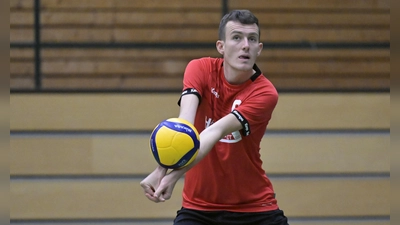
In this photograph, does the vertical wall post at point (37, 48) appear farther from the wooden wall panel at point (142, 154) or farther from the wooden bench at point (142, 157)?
the wooden wall panel at point (142, 154)

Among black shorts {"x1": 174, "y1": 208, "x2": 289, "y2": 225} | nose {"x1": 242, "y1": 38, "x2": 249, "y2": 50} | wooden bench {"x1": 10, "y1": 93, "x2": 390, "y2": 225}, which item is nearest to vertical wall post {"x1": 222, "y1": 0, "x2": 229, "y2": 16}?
wooden bench {"x1": 10, "y1": 93, "x2": 390, "y2": 225}

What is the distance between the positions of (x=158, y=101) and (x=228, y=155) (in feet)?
10.7

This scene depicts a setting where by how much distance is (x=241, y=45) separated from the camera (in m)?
5.27

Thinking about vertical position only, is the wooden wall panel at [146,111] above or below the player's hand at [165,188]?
below

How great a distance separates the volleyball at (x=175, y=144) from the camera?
4.64 m

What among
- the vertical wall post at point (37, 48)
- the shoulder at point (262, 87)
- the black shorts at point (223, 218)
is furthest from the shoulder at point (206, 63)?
the vertical wall post at point (37, 48)

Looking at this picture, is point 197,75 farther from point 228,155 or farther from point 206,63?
point 228,155

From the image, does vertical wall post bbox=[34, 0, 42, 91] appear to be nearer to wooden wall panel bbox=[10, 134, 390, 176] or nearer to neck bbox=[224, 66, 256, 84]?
wooden wall panel bbox=[10, 134, 390, 176]

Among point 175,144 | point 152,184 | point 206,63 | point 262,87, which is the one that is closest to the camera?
point 175,144

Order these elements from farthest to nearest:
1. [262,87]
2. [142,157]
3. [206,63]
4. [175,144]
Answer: [142,157] < [206,63] < [262,87] < [175,144]

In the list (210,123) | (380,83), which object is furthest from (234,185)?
(380,83)

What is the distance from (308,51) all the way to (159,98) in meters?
1.79

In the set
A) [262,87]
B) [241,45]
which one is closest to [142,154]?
[262,87]

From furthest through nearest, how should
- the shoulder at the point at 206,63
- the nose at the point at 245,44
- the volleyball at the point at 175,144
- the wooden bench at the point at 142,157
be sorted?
the wooden bench at the point at 142,157 → the shoulder at the point at 206,63 → the nose at the point at 245,44 → the volleyball at the point at 175,144
